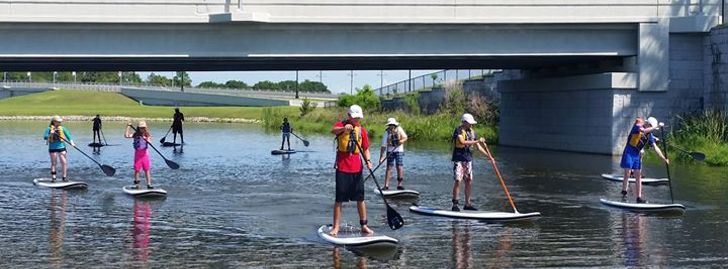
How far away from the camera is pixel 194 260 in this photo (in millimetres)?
12250

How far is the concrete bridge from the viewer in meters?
31.1

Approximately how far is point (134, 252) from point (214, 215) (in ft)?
13.7

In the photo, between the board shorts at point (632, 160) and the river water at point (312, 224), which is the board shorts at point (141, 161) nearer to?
the river water at point (312, 224)

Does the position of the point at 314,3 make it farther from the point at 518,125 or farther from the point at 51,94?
the point at 51,94

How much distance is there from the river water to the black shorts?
27.3 inches

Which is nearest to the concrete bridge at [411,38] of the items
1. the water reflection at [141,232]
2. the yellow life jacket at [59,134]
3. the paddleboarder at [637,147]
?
the yellow life jacket at [59,134]

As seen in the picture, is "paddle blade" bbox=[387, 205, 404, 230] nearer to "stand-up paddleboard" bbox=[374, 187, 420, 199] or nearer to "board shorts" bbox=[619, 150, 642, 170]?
"stand-up paddleboard" bbox=[374, 187, 420, 199]

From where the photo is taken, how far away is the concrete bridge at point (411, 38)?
31.1 meters

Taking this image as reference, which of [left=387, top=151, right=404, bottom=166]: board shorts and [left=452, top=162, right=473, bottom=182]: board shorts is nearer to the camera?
[left=452, top=162, right=473, bottom=182]: board shorts

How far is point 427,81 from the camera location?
60750 mm

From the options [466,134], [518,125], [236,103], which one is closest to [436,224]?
[466,134]

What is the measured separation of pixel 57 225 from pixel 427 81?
4638 centimetres

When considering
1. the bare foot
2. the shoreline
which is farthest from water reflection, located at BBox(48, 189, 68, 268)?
the shoreline

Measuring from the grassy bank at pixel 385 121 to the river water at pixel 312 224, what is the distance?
21555mm
